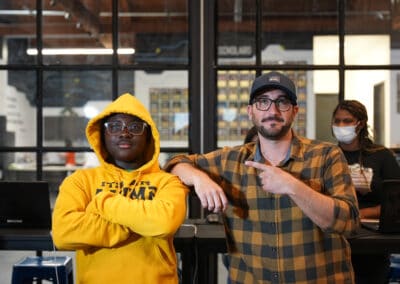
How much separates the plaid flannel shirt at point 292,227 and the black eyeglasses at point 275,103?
0.44 ft

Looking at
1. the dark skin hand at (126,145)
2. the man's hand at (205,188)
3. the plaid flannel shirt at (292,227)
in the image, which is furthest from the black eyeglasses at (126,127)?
the plaid flannel shirt at (292,227)

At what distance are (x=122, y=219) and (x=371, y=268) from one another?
150 centimetres

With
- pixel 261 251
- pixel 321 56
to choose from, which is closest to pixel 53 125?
pixel 321 56

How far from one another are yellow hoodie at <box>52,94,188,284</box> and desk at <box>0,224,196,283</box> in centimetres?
45

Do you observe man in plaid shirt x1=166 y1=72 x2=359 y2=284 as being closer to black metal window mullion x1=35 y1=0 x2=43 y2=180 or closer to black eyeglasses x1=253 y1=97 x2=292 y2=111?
black eyeglasses x1=253 y1=97 x2=292 y2=111

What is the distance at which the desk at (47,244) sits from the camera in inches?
92.1

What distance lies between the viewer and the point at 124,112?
73.7 inches

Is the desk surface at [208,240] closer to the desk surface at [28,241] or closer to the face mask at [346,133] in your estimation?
the desk surface at [28,241]

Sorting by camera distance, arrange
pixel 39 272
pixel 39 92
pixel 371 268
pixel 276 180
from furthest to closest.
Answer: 1. pixel 39 92
2. pixel 39 272
3. pixel 371 268
4. pixel 276 180

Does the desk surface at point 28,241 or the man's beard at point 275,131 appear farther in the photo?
the desk surface at point 28,241

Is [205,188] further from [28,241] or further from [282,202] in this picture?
[28,241]

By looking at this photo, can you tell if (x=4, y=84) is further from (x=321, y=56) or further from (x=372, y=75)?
(x=372, y=75)

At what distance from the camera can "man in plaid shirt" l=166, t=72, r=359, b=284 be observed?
167 centimetres

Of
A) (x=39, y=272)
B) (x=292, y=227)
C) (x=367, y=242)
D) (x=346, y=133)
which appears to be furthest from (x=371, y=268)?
(x=39, y=272)
